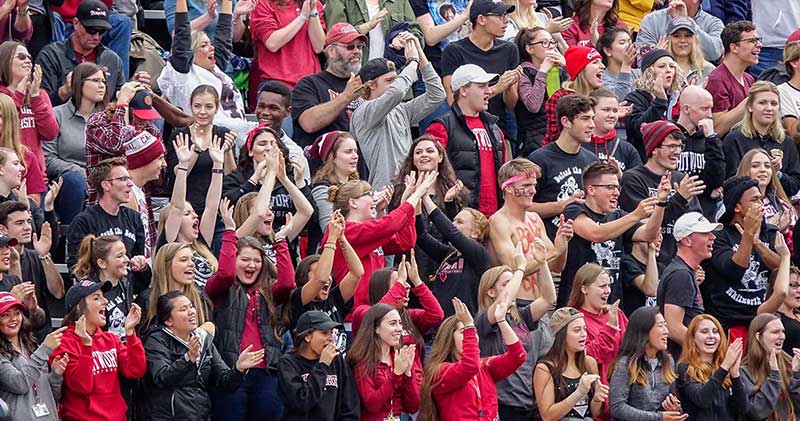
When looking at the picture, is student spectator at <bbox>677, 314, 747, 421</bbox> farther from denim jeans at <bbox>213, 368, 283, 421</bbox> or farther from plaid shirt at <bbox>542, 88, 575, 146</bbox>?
denim jeans at <bbox>213, 368, 283, 421</bbox>

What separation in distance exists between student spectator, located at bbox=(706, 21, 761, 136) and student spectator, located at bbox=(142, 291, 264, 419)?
5.80 metres

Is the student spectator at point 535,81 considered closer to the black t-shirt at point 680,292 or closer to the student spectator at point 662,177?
the student spectator at point 662,177

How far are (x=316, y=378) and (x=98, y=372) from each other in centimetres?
138

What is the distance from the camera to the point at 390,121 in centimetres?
1429

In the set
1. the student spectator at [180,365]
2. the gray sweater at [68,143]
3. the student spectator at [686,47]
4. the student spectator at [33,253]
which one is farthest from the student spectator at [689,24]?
the student spectator at [33,253]

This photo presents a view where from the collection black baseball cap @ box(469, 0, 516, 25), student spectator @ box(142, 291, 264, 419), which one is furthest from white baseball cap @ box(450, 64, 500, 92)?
student spectator @ box(142, 291, 264, 419)

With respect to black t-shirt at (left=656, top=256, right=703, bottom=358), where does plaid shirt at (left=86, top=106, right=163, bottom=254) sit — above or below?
above

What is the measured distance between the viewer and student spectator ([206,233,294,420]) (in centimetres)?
1214

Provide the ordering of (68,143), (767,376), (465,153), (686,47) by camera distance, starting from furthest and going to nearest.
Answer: (686,47)
(465,153)
(68,143)
(767,376)

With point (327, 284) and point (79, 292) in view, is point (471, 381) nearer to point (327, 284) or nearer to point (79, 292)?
point (327, 284)

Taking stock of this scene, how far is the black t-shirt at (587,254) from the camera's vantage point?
13422 millimetres

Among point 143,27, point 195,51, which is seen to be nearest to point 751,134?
point 195,51

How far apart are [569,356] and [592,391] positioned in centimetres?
31

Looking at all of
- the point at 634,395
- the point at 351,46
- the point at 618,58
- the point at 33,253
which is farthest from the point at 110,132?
the point at 618,58
